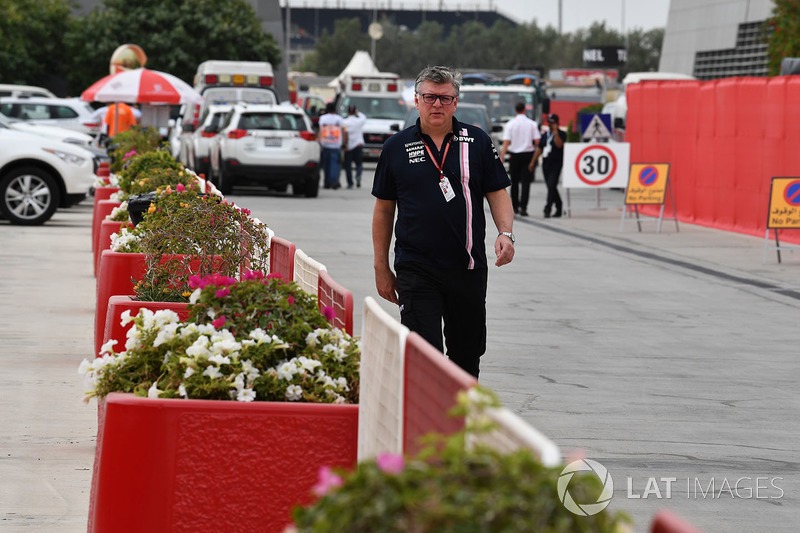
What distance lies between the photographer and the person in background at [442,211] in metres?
6.57

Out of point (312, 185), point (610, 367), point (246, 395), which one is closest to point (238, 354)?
point (246, 395)

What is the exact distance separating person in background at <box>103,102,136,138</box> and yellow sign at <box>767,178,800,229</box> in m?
15.7

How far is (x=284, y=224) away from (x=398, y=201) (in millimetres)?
15634

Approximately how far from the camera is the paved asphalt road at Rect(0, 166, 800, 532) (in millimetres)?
6609

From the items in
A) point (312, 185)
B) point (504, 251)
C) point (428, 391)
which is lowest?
point (312, 185)

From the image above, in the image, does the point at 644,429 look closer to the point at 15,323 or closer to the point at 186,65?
the point at 15,323

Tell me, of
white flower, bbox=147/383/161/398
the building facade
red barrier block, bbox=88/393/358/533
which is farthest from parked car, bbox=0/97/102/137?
red barrier block, bbox=88/393/358/533

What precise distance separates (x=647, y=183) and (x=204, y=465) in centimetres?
1961

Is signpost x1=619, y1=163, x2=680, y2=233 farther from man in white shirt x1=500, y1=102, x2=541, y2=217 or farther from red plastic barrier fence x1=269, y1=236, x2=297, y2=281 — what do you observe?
red plastic barrier fence x1=269, y1=236, x2=297, y2=281

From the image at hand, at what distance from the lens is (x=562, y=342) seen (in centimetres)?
1119

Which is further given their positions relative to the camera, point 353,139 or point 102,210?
point 353,139

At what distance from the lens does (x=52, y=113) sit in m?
37.5

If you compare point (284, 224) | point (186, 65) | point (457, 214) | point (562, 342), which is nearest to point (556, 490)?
point (457, 214)

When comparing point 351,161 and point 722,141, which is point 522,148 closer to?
point 722,141
